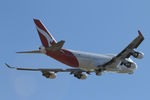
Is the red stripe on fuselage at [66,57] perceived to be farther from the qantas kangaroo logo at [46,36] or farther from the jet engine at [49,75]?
the jet engine at [49,75]

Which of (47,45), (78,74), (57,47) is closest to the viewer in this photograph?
(57,47)

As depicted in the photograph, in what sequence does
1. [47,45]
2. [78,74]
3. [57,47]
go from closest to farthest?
[57,47] < [47,45] < [78,74]

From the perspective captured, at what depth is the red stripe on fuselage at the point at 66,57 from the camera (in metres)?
51.3

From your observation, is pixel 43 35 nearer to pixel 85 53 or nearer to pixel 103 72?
pixel 85 53

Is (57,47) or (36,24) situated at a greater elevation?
(36,24)

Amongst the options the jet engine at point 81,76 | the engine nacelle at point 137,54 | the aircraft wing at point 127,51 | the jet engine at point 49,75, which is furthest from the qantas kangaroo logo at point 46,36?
the engine nacelle at point 137,54

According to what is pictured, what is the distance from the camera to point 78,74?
56.2 metres

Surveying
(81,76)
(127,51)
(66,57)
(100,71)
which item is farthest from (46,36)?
(127,51)

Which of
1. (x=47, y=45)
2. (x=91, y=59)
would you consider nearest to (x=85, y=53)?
(x=91, y=59)

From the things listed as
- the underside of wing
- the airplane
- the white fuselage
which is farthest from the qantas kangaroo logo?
the underside of wing

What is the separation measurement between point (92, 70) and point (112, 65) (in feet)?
10.6

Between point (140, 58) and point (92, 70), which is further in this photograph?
point (92, 70)

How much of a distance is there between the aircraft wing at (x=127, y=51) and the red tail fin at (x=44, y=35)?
333 inches

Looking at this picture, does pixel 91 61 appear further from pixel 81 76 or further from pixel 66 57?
pixel 66 57
